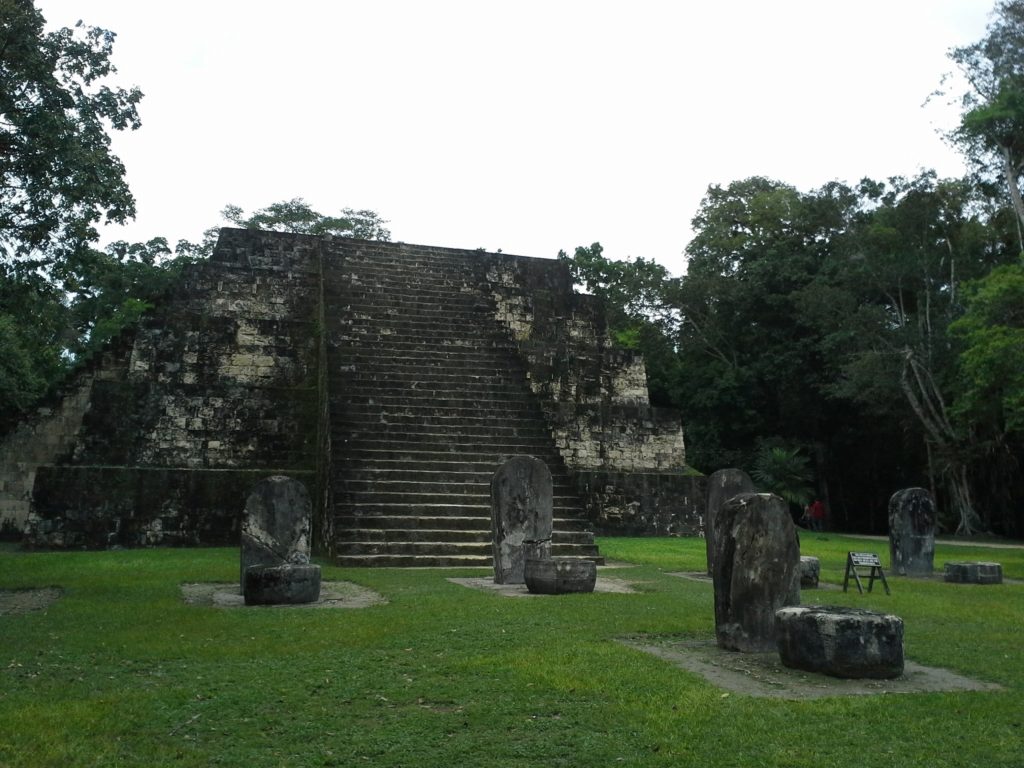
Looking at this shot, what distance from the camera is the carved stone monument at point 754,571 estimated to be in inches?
245

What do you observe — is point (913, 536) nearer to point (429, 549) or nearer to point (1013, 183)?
point (429, 549)

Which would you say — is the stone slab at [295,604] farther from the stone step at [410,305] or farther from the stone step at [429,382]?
the stone step at [410,305]

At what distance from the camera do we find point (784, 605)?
6.40 meters

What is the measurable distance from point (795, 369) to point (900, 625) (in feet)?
84.9

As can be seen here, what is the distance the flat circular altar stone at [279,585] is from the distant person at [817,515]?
2348cm

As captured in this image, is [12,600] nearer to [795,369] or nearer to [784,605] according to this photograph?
[784,605]

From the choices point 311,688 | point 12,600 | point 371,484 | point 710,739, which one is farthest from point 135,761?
point 371,484

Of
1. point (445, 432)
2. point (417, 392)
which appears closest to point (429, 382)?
point (417, 392)

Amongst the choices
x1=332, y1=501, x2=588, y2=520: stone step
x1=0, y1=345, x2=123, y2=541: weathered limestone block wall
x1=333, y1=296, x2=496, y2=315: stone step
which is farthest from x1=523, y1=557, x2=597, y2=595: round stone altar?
x1=333, y1=296, x2=496, y2=315: stone step

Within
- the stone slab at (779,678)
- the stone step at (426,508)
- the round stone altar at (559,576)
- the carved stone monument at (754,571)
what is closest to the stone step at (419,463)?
the stone step at (426,508)

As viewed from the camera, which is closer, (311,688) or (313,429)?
(311,688)

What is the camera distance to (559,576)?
9180 mm

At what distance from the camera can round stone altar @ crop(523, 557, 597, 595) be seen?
9148 mm

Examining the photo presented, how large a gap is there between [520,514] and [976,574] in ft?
19.3
